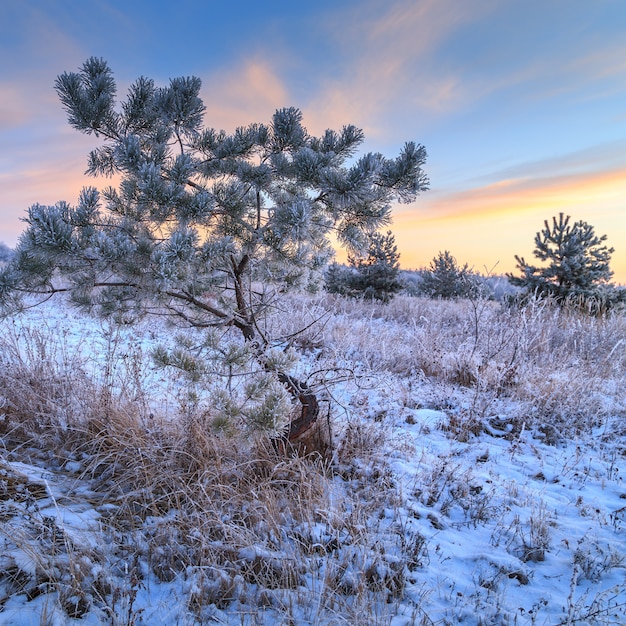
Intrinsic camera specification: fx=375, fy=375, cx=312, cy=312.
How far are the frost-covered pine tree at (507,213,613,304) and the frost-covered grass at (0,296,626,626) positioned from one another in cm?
754

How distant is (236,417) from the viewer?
210cm

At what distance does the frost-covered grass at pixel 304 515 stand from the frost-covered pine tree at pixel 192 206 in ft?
2.14

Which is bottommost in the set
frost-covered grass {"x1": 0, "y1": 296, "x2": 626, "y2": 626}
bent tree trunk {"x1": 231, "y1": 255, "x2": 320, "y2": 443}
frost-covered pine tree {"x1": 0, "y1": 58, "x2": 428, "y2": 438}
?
frost-covered grass {"x1": 0, "y1": 296, "x2": 626, "y2": 626}

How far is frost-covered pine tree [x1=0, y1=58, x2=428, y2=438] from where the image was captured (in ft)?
6.71

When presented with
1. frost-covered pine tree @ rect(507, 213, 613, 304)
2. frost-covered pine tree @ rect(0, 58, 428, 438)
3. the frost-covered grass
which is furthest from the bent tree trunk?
frost-covered pine tree @ rect(507, 213, 613, 304)

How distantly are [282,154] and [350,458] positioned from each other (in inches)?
98.1

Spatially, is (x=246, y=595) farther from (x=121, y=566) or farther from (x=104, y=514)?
(x=104, y=514)

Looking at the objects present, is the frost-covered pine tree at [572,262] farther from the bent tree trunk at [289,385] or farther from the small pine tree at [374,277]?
the bent tree trunk at [289,385]

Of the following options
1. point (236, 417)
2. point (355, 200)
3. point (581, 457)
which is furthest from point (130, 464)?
point (581, 457)

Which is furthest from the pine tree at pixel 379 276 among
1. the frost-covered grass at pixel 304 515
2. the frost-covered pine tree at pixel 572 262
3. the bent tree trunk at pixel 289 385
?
the bent tree trunk at pixel 289 385

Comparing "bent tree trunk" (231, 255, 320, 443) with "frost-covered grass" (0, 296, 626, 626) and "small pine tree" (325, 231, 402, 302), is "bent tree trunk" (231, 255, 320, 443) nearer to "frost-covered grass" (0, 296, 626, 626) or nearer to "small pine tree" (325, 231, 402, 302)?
"frost-covered grass" (0, 296, 626, 626)

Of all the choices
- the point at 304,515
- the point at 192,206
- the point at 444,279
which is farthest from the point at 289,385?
the point at 444,279

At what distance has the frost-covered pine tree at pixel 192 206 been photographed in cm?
204

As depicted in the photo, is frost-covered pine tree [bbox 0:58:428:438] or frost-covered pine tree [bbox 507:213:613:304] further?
frost-covered pine tree [bbox 507:213:613:304]
